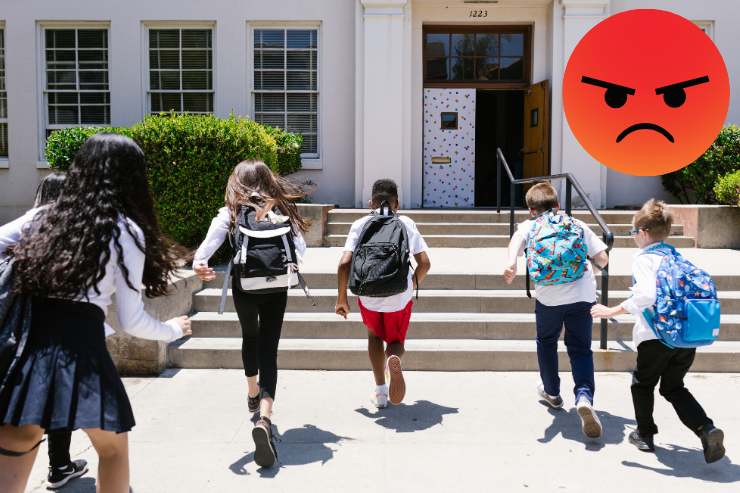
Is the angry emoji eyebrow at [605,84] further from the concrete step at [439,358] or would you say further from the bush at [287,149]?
the bush at [287,149]

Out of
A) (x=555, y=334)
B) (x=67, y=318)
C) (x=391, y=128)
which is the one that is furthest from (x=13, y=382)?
(x=391, y=128)

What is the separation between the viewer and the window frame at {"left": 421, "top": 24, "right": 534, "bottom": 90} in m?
12.8

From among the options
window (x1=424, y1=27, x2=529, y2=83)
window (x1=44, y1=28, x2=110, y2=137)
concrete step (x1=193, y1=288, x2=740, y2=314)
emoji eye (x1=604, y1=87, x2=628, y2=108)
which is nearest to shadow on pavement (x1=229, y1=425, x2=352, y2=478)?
concrete step (x1=193, y1=288, x2=740, y2=314)

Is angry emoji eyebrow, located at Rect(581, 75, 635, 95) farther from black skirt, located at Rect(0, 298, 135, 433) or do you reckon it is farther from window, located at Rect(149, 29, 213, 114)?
window, located at Rect(149, 29, 213, 114)

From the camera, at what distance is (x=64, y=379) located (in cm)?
257

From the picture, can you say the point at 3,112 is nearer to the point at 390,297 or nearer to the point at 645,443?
the point at 390,297

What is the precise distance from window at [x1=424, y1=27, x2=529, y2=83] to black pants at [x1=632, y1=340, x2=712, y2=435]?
31.9 ft

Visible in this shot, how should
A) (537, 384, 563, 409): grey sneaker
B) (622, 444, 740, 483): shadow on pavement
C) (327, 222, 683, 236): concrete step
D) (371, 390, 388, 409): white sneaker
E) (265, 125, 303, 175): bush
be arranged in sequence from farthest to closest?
1. (265, 125, 303, 175): bush
2. (327, 222, 683, 236): concrete step
3. (371, 390, 388, 409): white sneaker
4. (537, 384, 563, 409): grey sneaker
5. (622, 444, 740, 483): shadow on pavement

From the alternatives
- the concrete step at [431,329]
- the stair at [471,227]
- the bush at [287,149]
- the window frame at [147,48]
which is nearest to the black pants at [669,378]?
the concrete step at [431,329]

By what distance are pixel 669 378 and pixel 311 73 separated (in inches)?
385

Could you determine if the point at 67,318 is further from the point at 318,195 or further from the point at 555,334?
the point at 318,195

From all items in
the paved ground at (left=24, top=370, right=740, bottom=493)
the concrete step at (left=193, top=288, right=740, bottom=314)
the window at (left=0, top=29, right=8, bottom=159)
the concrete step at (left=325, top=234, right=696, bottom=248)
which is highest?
the window at (left=0, top=29, right=8, bottom=159)

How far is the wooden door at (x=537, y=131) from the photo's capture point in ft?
40.2

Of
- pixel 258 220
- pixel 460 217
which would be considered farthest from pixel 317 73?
pixel 258 220
